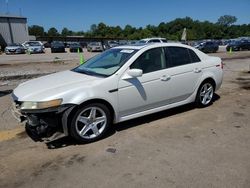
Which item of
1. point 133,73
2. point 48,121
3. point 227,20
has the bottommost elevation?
point 48,121

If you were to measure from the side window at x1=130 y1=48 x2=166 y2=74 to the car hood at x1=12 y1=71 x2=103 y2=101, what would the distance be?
87 centimetres

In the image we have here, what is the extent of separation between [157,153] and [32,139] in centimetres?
→ 218

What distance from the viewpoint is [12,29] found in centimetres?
6297

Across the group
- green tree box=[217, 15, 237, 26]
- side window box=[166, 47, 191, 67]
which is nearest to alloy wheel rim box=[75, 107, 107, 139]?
side window box=[166, 47, 191, 67]

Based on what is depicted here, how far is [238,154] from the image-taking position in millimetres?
4457

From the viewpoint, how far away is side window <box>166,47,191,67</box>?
20.2 feet

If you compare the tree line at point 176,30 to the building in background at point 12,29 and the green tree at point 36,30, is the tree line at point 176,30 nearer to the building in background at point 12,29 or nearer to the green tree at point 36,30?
the green tree at point 36,30

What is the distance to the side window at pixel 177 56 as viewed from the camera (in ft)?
20.2

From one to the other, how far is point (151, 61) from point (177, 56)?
76cm

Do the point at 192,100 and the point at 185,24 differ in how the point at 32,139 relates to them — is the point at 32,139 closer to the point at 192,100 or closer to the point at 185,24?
the point at 192,100

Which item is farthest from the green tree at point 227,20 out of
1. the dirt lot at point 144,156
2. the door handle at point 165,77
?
the dirt lot at point 144,156

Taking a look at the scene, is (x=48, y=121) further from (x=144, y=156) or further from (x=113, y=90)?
(x=144, y=156)

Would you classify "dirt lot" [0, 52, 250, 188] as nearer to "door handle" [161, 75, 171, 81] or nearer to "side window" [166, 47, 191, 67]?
"door handle" [161, 75, 171, 81]

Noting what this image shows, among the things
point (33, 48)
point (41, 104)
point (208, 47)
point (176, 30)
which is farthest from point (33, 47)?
point (176, 30)
